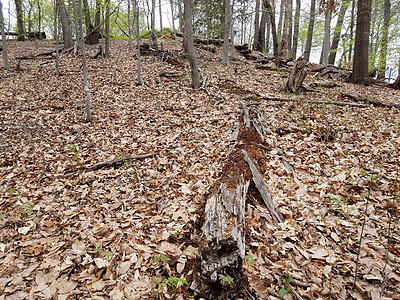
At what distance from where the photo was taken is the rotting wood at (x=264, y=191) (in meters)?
3.22

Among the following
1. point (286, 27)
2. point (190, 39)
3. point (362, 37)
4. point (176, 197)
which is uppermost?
point (286, 27)

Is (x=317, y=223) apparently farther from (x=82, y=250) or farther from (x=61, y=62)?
(x=61, y=62)

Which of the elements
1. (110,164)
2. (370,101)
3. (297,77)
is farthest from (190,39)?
(370,101)

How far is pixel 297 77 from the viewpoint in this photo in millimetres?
7984

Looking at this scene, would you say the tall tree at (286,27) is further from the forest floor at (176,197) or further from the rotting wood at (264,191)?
the rotting wood at (264,191)

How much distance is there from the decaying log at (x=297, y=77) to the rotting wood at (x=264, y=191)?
533 centimetres

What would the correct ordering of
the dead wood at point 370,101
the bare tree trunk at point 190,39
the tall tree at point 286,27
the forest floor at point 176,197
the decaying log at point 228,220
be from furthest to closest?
the tall tree at point 286,27
the bare tree trunk at point 190,39
the dead wood at point 370,101
the forest floor at point 176,197
the decaying log at point 228,220

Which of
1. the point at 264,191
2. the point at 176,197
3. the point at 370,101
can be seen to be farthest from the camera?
the point at 370,101

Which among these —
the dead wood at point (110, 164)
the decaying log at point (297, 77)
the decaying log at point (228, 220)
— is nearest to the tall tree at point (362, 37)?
the decaying log at point (297, 77)

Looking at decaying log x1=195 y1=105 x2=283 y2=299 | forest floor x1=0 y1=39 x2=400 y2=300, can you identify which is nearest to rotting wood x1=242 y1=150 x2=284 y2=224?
decaying log x1=195 y1=105 x2=283 y2=299

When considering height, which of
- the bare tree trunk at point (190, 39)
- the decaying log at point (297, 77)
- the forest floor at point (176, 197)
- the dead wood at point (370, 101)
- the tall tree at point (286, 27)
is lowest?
the forest floor at point (176, 197)

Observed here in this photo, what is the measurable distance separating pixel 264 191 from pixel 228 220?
118cm

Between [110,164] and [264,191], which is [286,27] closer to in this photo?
[264,191]

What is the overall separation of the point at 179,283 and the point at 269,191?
202cm
